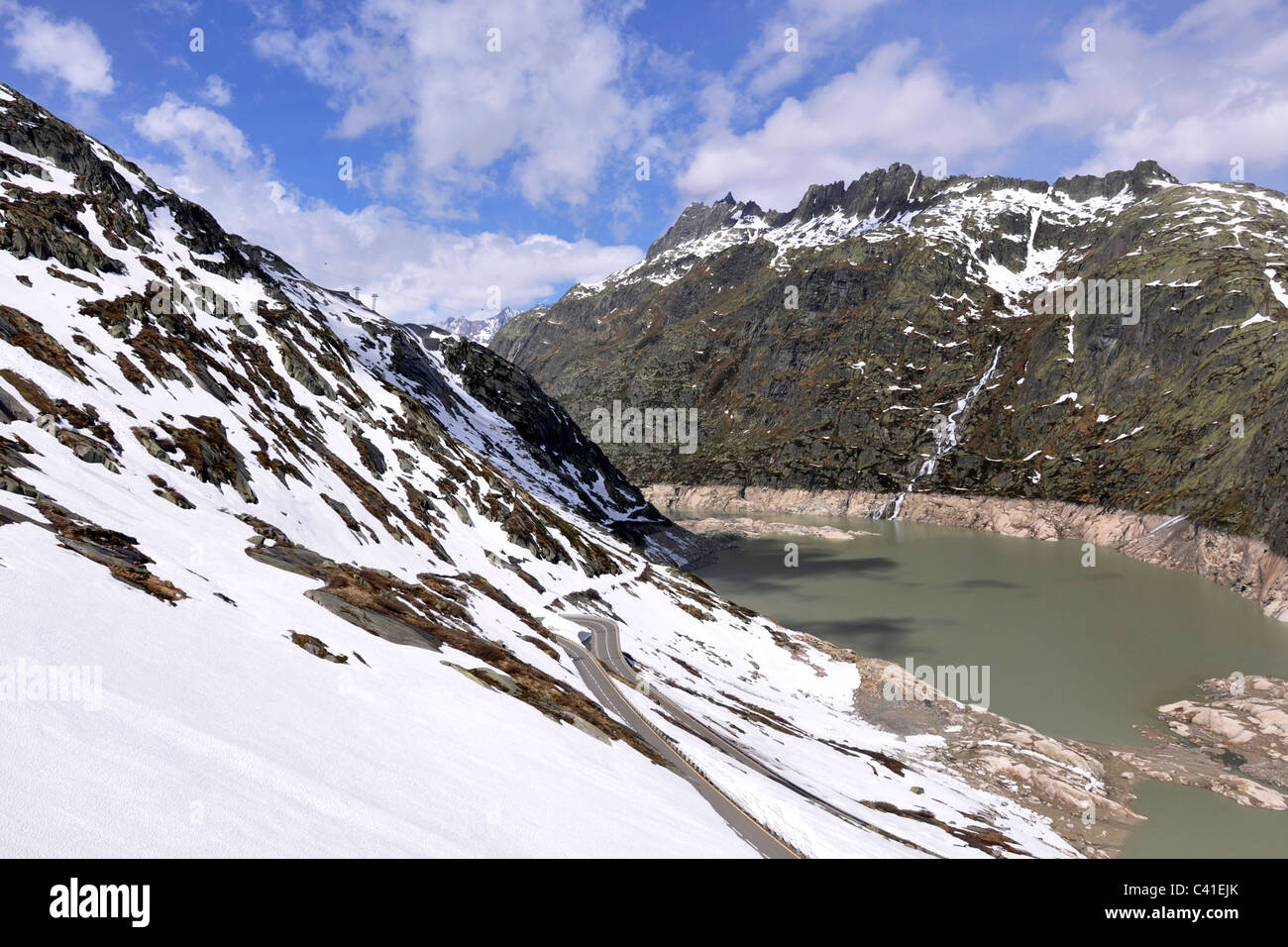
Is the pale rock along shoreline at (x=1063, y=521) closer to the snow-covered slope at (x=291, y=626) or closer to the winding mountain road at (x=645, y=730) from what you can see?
the snow-covered slope at (x=291, y=626)

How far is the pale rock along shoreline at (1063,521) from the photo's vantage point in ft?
247

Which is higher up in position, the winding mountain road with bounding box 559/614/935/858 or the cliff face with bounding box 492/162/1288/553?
the cliff face with bounding box 492/162/1288/553

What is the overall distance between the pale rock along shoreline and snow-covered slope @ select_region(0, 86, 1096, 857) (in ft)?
202

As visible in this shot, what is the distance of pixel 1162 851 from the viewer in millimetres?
29656

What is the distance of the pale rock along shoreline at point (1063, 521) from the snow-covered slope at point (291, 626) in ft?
202

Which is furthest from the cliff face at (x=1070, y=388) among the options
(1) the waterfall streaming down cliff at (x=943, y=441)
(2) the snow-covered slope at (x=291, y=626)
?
(2) the snow-covered slope at (x=291, y=626)

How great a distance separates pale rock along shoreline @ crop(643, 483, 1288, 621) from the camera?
7529cm

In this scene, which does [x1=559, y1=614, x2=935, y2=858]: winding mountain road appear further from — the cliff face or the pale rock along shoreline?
the cliff face

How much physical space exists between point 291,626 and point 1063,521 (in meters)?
128

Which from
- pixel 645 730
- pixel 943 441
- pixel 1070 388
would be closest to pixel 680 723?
pixel 645 730

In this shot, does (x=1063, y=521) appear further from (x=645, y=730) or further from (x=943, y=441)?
(x=645, y=730)

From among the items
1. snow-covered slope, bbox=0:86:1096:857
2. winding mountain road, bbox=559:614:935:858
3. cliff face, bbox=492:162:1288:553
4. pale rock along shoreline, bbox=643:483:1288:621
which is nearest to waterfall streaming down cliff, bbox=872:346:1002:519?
cliff face, bbox=492:162:1288:553
